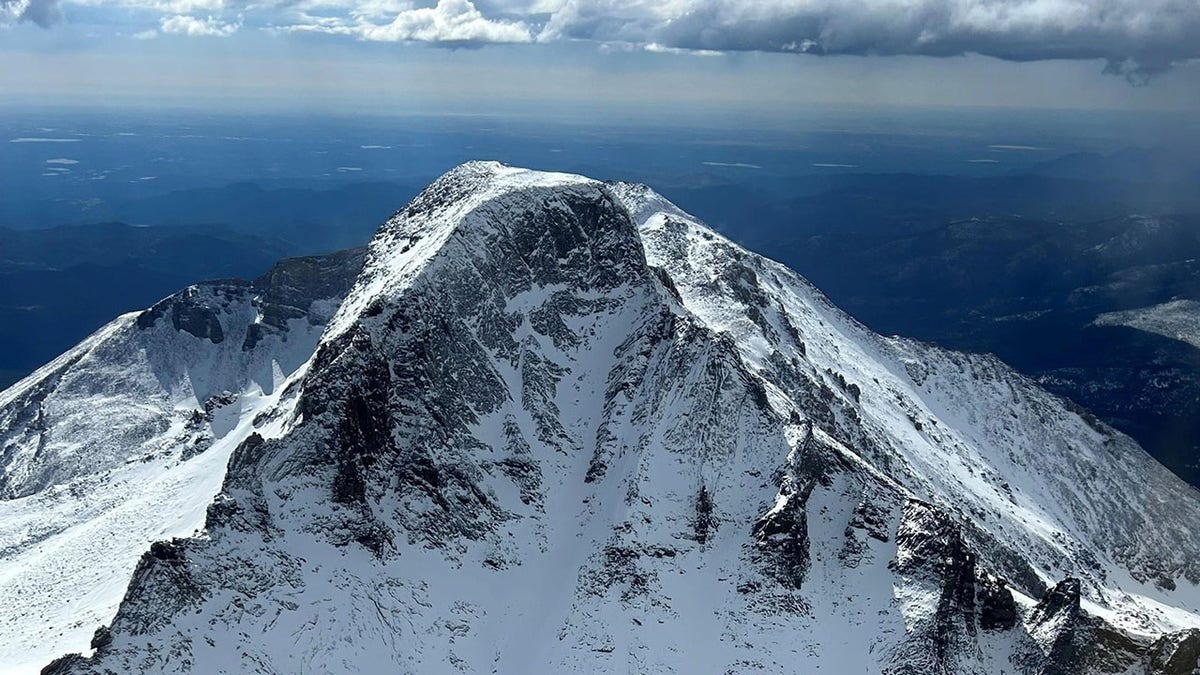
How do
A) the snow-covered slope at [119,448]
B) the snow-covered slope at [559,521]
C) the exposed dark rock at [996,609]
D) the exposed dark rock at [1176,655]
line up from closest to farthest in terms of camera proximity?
the exposed dark rock at [1176,655], the snow-covered slope at [559,521], the exposed dark rock at [996,609], the snow-covered slope at [119,448]

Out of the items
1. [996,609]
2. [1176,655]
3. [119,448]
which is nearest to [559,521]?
[996,609]

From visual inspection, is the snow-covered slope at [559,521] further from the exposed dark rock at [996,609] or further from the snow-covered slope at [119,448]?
the snow-covered slope at [119,448]

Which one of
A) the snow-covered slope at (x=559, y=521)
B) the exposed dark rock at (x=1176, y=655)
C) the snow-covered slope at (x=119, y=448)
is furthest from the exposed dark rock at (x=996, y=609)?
the snow-covered slope at (x=119, y=448)

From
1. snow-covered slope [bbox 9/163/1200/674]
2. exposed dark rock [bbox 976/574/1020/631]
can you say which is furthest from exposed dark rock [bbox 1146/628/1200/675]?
exposed dark rock [bbox 976/574/1020/631]

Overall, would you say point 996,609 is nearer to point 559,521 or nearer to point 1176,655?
point 1176,655

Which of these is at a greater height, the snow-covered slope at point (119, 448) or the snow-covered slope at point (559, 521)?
the snow-covered slope at point (559, 521)

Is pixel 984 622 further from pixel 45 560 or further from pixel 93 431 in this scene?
pixel 93 431

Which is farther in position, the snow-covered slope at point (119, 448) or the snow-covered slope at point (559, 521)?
the snow-covered slope at point (119, 448)
